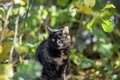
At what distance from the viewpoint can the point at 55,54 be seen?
2307 mm

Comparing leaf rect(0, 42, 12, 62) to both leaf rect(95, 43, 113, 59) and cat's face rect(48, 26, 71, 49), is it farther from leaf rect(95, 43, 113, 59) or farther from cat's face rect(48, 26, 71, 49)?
leaf rect(95, 43, 113, 59)

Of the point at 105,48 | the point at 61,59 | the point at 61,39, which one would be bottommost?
the point at 105,48

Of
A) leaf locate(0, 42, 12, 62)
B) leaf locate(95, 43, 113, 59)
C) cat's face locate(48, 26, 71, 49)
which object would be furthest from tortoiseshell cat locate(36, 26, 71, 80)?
leaf locate(95, 43, 113, 59)

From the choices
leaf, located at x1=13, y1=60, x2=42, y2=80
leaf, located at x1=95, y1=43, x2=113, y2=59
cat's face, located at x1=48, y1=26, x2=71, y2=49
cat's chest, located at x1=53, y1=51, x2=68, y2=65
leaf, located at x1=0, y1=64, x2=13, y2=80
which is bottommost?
leaf, located at x1=95, y1=43, x2=113, y2=59

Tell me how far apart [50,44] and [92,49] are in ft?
5.43

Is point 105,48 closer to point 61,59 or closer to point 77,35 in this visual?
point 77,35

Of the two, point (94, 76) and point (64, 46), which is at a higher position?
point (64, 46)

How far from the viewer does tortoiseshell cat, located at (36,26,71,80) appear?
228 centimetres

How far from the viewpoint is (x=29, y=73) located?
142 cm

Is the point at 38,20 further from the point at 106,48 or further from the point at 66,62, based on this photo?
the point at 66,62

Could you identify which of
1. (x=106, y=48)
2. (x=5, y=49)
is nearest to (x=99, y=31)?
(x=106, y=48)

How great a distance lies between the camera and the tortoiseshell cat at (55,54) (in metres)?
2.28

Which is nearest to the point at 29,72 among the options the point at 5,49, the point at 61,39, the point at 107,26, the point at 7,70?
the point at 7,70

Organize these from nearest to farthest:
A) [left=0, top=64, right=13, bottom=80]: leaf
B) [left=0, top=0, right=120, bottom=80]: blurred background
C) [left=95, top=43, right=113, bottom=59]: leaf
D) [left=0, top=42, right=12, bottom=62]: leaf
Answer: [left=0, top=64, right=13, bottom=80]: leaf
[left=0, top=42, right=12, bottom=62]: leaf
[left=0, top=0, right=120, bottom=80]: blurred background
[left=95, top=43, right=113, bottom=59]: leaf
